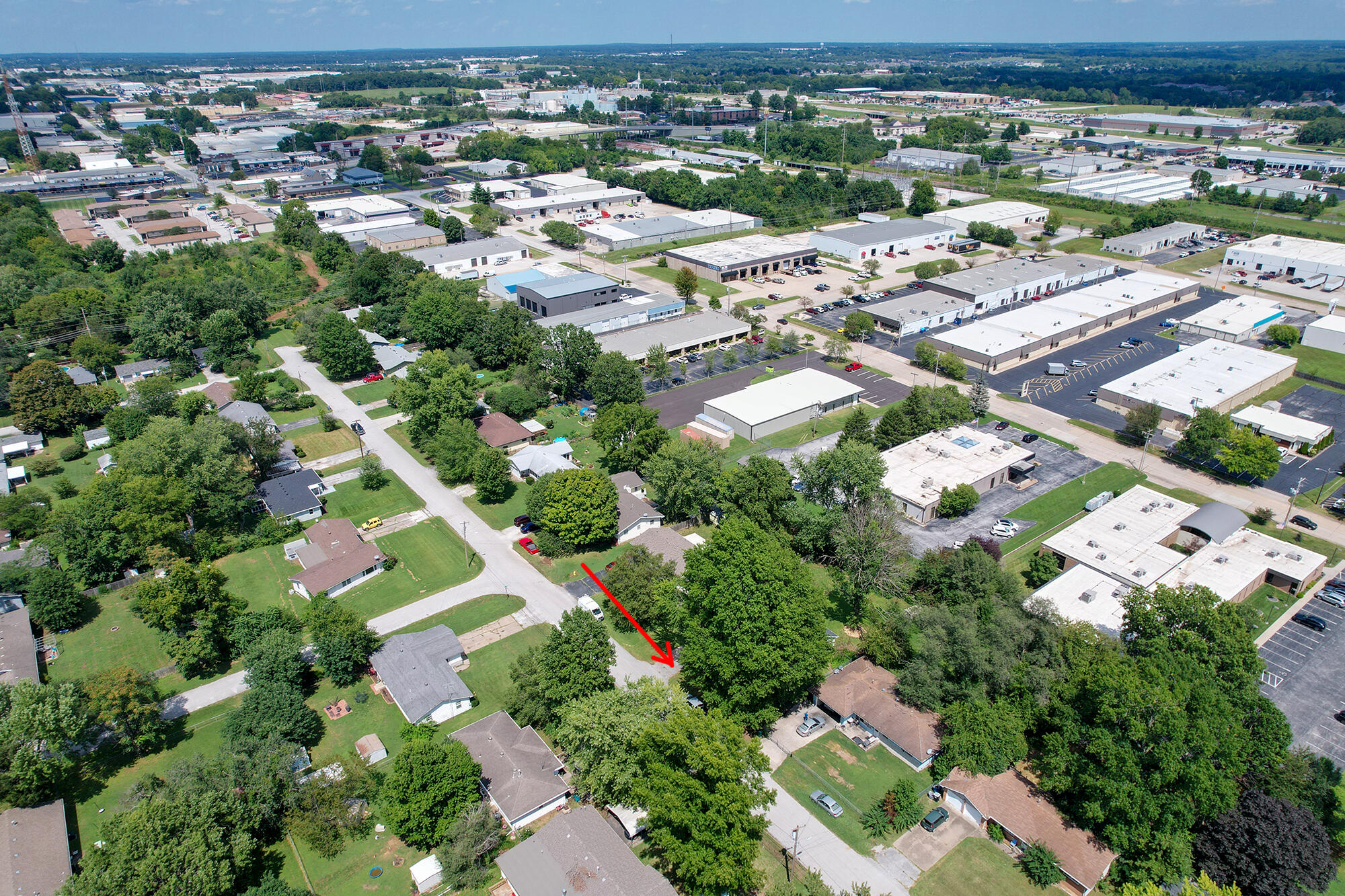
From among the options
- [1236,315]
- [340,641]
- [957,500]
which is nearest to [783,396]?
[957,500]

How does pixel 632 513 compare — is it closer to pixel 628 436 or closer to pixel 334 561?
pixel 628 436

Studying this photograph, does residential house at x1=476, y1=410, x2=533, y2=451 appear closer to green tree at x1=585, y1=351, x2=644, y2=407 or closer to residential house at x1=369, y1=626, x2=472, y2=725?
green tree at x1=585, y1=351, x2=644, y2=407

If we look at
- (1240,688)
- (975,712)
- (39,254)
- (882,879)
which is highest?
(39,254)

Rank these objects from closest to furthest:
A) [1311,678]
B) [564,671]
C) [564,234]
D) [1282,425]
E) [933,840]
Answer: [933,840], [564,671], [1311,678], [1282,425], [564,234]

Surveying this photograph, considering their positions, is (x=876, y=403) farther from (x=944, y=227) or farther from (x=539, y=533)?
(x=944, y=227)

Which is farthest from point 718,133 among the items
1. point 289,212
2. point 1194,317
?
point 1194,317

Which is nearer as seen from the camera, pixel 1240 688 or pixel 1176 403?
pixel 1240 688
